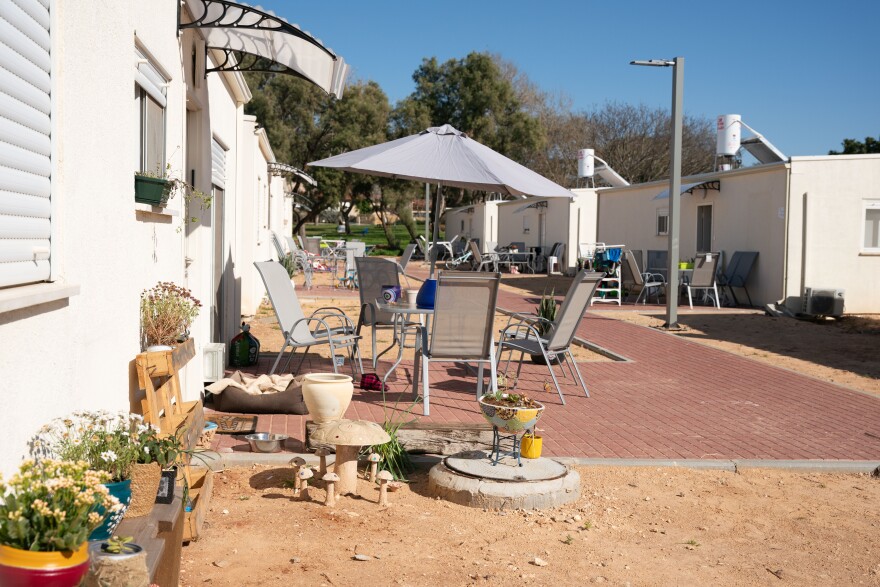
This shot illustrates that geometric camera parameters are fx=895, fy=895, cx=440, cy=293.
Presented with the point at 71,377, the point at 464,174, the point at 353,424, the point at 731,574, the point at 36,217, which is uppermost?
the point at 464,174

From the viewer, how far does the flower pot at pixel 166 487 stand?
10.1ft

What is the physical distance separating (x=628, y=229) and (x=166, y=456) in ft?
67.1

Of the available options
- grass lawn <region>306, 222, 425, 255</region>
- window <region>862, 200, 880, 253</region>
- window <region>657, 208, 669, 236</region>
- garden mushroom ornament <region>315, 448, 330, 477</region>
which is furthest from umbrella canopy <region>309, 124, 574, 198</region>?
grass lawn <region>306, 222, 425, 255</region>

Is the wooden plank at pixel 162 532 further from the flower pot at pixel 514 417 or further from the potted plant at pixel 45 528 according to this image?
the flower pot at pixel 514 417

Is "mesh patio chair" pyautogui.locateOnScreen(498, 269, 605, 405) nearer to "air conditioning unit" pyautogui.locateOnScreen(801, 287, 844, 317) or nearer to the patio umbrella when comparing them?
the patio umbrella

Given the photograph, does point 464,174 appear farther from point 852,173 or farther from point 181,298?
point 852,173

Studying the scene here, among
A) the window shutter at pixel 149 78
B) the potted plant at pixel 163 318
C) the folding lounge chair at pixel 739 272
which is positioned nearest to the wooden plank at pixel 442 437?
the potted plant at pixel 163 318

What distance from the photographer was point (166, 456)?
3.25 meters

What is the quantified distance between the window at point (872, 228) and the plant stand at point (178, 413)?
1391 cm

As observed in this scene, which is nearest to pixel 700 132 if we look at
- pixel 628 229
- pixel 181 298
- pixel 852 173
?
pixel 628 229

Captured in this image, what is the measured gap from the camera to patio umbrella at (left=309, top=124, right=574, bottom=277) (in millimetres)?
7133

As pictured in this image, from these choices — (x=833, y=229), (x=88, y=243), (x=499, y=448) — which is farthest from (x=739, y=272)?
(x=88, y=243)

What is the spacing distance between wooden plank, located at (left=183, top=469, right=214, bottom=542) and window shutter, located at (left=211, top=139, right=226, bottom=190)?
3859mm

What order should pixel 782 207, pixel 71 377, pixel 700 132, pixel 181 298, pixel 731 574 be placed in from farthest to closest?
pixel 700 132 → pixel 782 207 → pixel 181 298 → pixel 731 574 → pixel 71 377
